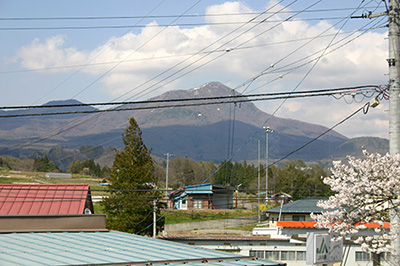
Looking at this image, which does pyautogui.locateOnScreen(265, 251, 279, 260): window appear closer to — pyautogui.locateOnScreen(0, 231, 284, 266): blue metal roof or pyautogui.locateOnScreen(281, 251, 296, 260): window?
pyautogui.locateOnScreen(281, 251, 296, 260): window

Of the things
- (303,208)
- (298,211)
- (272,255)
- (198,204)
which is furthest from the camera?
(198,204)

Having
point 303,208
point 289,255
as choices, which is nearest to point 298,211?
point 303,208

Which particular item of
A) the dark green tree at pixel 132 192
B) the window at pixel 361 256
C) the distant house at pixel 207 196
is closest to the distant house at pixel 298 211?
the window at pixel 361 256

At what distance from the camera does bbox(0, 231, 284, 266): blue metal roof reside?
595 inches

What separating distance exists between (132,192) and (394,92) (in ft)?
115

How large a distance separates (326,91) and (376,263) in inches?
325

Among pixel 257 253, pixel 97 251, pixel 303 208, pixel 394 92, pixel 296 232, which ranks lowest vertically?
pixel 257 253

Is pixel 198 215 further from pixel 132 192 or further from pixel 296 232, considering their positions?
pixel 296 232

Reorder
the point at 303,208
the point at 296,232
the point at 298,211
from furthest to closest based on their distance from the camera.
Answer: the point at 303,208 < the point at 298,211 < the point at 296,232

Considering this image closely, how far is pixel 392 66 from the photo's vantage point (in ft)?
50.2

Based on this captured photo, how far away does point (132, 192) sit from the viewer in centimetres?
4722

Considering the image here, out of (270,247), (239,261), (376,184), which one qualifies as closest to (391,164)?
(376,184)

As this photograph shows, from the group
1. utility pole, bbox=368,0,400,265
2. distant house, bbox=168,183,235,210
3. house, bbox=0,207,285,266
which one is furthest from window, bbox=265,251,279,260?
distant house, bbox=168,183,235,210

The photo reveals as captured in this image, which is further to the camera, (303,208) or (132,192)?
(132,192)
